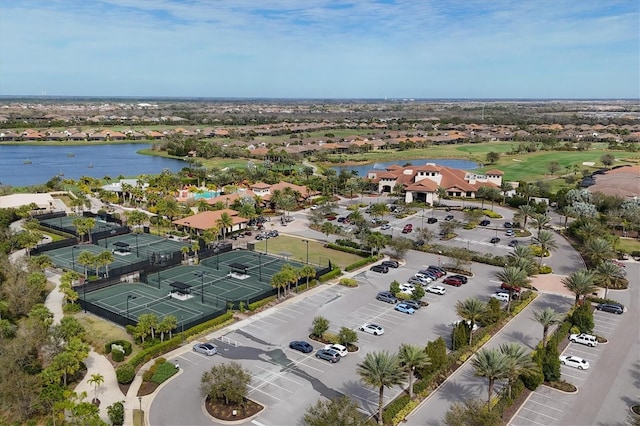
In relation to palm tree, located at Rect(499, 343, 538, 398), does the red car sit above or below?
below

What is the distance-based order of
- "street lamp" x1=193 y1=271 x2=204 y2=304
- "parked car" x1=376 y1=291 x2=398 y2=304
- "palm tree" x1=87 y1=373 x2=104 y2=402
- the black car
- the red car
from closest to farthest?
1. "palm tree" x1=87 y1=373 x2=104 y2=402
2. "parked car" x1=376 y1=291 x2=398 y2=304
3. "street lamp" x1=193 y1=271 x2=204 y2=304
4. the red car
5. the black car

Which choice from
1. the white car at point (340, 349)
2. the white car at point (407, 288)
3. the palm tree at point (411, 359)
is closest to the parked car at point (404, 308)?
the white car at point (407, 288)

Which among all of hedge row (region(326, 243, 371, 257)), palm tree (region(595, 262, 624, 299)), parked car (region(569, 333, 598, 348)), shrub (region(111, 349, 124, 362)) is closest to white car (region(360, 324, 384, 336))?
parked car (region(569, 333, 598, 348))

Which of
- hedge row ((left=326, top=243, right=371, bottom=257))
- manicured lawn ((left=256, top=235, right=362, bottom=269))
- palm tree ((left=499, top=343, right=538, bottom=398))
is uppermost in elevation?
palm tree ((left=499, top=343, right=538, bottom=398))

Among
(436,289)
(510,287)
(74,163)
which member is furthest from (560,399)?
(74,163)

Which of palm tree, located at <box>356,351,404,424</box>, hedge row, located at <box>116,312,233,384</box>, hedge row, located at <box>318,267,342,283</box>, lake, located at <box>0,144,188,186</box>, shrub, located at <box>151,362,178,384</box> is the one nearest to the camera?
palm tree, located at <box>356,351,404,424</box>

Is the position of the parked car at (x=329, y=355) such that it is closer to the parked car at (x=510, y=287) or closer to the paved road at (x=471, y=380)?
the paved road at (x=471, y=380)

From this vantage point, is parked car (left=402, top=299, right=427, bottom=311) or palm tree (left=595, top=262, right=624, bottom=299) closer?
parked car (left=402, top=299, right=427, bottom=311)

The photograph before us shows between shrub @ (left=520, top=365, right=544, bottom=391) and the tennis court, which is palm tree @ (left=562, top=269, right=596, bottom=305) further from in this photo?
the tennis court
